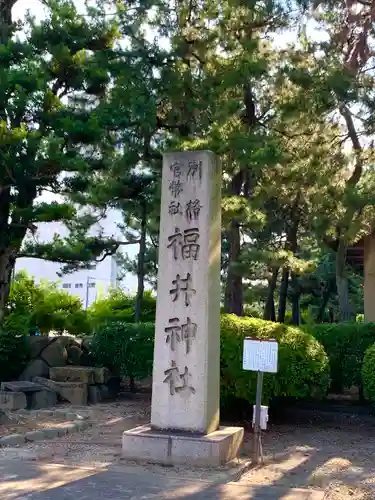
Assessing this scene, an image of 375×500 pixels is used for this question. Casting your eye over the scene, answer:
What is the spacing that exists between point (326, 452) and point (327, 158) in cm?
742

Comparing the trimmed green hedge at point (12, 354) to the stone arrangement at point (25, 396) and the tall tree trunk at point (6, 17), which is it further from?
the tall tree trunk at point (6, 17)

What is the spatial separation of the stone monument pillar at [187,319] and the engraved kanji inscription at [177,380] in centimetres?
1

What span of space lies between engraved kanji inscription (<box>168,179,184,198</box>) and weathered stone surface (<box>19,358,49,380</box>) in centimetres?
656

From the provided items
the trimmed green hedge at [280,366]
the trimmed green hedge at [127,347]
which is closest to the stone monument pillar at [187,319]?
the trimmed green hedge at [280,366]

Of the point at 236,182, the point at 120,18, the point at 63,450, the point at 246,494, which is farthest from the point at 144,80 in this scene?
the point at 246,494

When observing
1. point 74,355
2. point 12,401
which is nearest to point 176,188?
point 12,401

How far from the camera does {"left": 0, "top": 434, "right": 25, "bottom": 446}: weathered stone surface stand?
791cm

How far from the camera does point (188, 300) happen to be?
7.49 m

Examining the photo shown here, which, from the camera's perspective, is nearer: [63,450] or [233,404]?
[63,450]

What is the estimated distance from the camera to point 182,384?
7414 millimetres

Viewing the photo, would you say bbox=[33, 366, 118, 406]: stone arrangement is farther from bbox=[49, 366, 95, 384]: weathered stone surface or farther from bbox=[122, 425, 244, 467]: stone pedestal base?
bbox=[122, 425, 244, 467]: stone pedestal base

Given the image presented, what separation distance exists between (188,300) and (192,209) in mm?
1144

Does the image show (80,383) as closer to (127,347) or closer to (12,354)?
(127,347)

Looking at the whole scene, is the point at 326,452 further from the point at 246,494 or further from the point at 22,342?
the point at 22,342
